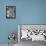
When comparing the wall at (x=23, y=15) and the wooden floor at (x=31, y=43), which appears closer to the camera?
the wooden floor at (x=31, y=43)

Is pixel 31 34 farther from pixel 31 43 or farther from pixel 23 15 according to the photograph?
pixel 23 15

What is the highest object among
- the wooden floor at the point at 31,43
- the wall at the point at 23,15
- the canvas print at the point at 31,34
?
the wall at the point at 23,15

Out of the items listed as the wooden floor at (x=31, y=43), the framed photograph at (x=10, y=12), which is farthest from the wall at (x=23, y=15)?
the wooden floor at (x=31, y=43)

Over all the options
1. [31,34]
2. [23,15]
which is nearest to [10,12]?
[23,15]

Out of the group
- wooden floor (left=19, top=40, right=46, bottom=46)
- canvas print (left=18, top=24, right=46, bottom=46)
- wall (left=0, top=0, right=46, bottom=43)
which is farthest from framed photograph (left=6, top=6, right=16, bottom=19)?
wooden floor (left=19, top=40, right=46, bottom=46)

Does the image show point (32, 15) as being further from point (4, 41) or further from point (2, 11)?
point (4, 41)

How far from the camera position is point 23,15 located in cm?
358

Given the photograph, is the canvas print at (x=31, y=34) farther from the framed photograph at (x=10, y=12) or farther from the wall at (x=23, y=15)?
the framed photograph at (x=10, y=12)

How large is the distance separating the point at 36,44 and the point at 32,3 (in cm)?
117

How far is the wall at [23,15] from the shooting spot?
11.7 ft

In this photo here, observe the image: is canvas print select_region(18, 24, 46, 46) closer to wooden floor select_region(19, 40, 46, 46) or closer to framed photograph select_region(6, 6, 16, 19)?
wooden floor select_region(19, 40, 46, 46)

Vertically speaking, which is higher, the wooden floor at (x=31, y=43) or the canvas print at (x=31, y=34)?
the canvas print at (x=31, y=34)

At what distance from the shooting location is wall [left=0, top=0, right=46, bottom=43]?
11.7ft

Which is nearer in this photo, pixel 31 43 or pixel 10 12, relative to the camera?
pixel 31 43
